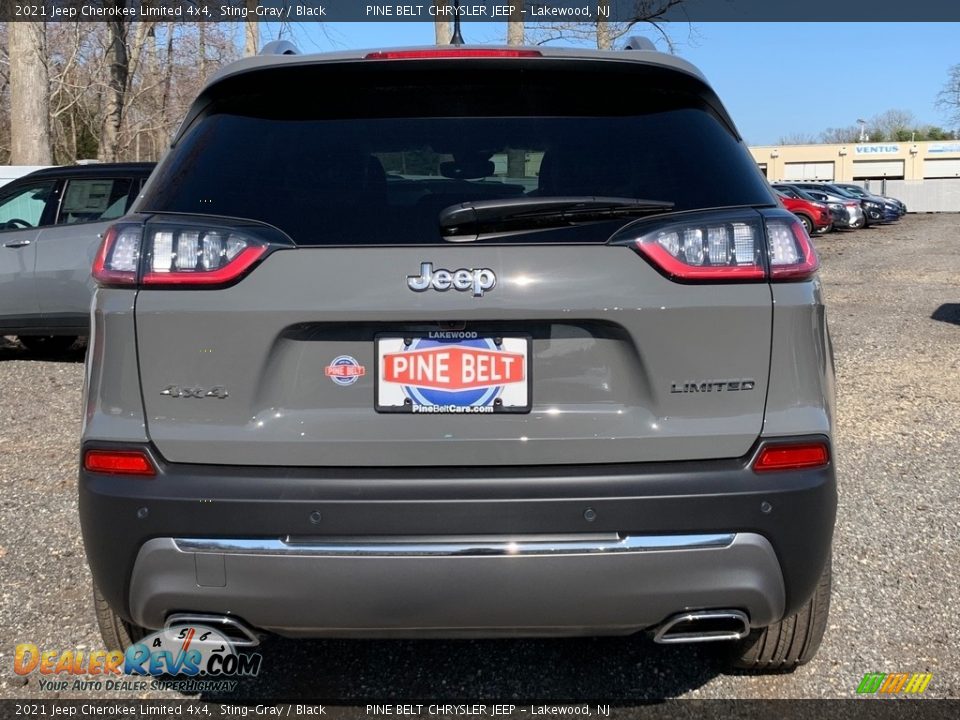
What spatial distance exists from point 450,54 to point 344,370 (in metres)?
0.91

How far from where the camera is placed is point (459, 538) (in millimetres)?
2365

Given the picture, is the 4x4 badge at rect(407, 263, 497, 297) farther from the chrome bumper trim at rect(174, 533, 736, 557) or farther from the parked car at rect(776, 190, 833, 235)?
the parked car at rect(776, 190, 833, 235)

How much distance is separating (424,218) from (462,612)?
3.11ft

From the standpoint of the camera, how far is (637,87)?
2660 millimetres

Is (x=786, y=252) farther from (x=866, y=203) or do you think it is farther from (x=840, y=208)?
(x=866, y=203)

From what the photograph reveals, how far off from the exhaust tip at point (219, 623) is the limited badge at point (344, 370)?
65 cm

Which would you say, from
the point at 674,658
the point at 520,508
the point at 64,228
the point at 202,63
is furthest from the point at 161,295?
the point at 202,63

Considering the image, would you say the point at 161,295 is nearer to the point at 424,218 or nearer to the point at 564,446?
the point at 424,218

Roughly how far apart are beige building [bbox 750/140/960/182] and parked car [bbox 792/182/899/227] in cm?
4966

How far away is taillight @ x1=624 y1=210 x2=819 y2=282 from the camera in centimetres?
238

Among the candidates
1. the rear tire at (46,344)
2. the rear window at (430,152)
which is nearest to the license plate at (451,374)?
the rear window at (430,152)

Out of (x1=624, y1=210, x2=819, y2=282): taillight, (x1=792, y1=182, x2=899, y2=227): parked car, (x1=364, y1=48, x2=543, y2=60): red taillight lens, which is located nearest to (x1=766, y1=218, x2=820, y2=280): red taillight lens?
(x1=624, y1=210, x2=819, y2=282): taillight

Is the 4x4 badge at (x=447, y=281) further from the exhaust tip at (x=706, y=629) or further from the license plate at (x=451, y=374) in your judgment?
the exhaust tip at (x=706, y=629)

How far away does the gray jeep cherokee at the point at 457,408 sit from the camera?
7.75 feet
